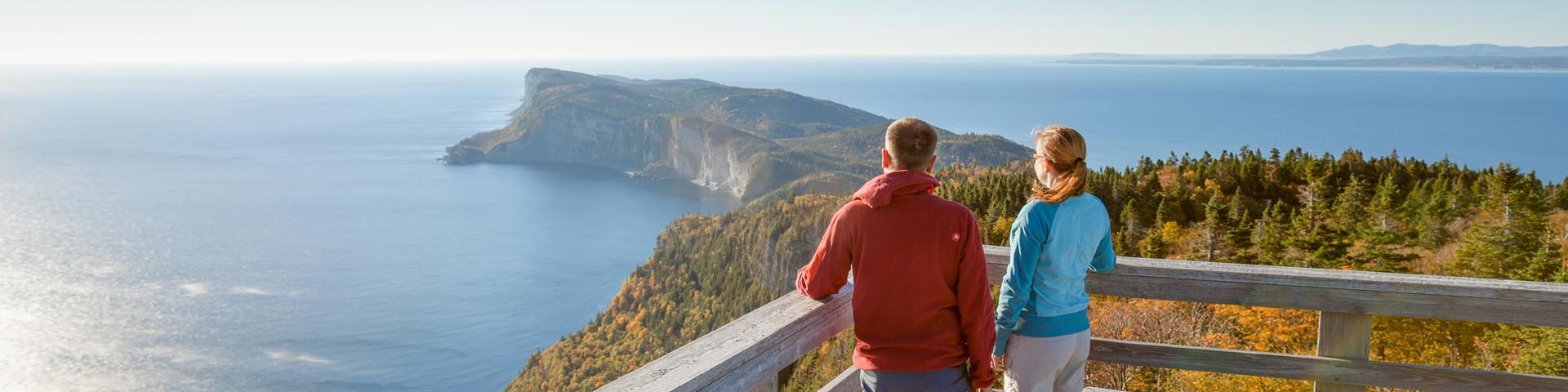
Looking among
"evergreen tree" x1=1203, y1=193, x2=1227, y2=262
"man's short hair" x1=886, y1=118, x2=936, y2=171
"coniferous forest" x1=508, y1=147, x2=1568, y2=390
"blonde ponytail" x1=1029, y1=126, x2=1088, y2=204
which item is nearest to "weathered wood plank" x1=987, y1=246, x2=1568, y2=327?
"blonde ponytail" x1=1029, y1=126, x2=1088, y2=204

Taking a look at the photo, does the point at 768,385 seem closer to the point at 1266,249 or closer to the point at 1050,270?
the point at 1050,270

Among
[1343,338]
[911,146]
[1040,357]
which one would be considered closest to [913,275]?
[911,146]

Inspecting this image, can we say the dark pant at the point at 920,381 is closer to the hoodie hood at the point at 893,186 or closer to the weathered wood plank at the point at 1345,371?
the hoodie hood at the point at 893,186

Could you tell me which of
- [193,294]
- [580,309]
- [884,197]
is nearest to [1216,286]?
[884,197]

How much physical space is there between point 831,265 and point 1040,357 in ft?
2.58

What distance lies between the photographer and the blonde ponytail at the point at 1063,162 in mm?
2791

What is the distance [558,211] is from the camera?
149125mm

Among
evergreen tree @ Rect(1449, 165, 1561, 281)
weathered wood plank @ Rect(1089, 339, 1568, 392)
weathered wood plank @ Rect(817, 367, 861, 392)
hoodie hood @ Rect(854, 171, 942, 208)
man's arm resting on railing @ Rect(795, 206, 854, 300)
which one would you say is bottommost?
evergreen tree @ Rect(1449, 165, 1561, 281)

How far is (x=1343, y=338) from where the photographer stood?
291 cm

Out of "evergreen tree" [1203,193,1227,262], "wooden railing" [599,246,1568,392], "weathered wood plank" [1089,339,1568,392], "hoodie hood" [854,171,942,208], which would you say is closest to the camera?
"hoodie hood" [854,171,942,208]

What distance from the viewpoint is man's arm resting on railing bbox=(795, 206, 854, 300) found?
2545 mm

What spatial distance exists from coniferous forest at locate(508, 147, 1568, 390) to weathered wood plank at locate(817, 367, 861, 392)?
8.36 ft

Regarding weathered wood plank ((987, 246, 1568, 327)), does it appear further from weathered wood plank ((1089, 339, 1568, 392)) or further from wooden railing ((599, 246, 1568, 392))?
weathered wood plank ((1089, 339, 1568, 392))

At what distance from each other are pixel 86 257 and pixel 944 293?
517 ft
